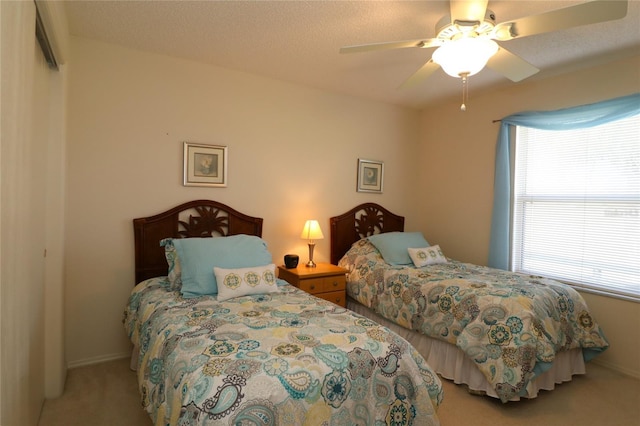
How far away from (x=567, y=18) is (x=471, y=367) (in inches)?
82.2

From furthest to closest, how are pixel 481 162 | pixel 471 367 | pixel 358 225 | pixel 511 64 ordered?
pixel 358 225, pixel 481 162, pixel 471 367, pixel 511 64

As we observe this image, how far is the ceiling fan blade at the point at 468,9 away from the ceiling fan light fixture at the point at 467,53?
169 millimetres

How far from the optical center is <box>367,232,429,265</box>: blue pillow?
134 inches

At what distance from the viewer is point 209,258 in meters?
2.44

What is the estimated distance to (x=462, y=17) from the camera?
196cm

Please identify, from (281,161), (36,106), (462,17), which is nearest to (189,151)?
(281,161)

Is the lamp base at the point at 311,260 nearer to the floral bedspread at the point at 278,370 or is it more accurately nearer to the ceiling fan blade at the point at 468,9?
the floral bedspread at the point at 278,370

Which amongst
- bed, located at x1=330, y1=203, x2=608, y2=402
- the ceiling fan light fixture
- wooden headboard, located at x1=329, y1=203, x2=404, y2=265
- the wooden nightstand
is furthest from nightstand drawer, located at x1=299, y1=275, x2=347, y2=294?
the ceiling fan light fixture

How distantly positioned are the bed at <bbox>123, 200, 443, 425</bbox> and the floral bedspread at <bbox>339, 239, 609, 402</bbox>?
72cm

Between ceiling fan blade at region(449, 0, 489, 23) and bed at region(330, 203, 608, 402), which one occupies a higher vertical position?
ceiling fan blade at region(449, 0, 489, 23)

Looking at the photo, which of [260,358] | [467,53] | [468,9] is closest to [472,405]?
[260,358]

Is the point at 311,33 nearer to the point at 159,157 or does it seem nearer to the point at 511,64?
the point at 511,64

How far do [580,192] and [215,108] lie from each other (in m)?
3.29

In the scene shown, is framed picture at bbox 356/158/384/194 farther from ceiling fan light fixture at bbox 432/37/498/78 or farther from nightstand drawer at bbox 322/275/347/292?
ceiling fan light fixture at bbox 432/37/498/78
